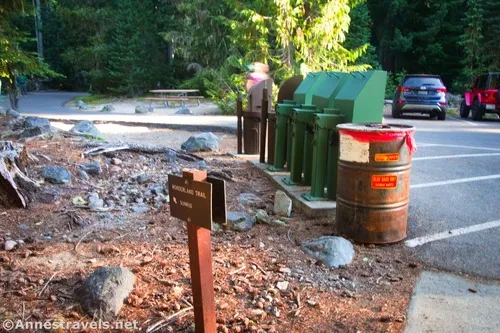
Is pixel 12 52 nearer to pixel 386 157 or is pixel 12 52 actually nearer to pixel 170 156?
pixel 170 156

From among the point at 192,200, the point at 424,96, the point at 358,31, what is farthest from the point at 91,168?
the point at 358,31

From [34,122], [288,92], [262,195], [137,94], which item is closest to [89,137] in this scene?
[34,122]

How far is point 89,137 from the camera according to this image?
1001 centimetres

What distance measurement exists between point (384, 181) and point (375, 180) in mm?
86

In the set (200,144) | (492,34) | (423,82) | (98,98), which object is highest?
(492,34)

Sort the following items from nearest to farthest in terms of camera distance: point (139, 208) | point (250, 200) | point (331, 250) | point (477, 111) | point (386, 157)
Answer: point (331, 250)
point (386, 157)
point (139, 208)
point (250, 200)
point (477, 111)

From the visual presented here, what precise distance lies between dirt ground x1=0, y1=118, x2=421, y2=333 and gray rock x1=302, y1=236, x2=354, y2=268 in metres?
0.09

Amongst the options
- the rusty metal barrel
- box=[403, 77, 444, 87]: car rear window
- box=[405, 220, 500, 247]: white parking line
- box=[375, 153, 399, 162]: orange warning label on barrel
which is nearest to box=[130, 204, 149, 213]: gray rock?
the rusty metal barrel

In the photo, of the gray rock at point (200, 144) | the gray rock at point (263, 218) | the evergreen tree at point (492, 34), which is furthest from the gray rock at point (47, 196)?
the evergreen tree at point (492, 34)

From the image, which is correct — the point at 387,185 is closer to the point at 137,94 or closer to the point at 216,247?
the point at 216,247

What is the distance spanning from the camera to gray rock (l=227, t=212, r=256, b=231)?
510cm

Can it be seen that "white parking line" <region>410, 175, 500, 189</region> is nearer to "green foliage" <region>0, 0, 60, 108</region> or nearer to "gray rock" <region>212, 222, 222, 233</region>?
"gray rock" <region>212, 222, 222, 233</region>

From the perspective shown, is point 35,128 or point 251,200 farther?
point 35,128

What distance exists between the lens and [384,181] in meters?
4.62
